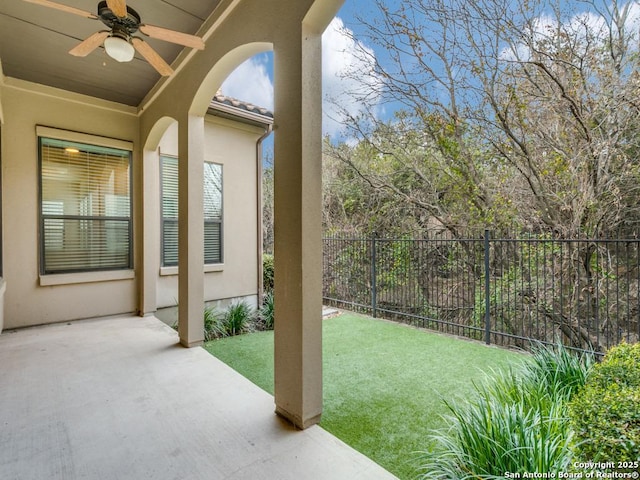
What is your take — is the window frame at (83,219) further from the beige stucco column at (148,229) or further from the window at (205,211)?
the window at (205,211)

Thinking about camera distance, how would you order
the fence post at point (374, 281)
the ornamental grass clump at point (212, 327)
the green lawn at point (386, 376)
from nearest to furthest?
1. the green lawn at point (386, 376)
2. the ornamental grass clump at point (212, 327)
3. the fence post at point (374, 281)

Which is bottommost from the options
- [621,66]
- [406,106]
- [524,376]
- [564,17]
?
[524,376]

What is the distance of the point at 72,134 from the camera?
186 inches

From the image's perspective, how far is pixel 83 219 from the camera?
4.88m

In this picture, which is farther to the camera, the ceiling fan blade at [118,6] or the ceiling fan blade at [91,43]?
the ceiling fan blade at [91,43]

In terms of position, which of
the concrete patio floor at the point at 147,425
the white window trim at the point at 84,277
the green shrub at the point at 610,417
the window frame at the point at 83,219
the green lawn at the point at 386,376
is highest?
the window frame at the point at 83,219

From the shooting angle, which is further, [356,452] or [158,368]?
[158,368]

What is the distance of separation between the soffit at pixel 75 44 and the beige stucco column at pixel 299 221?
1.51m

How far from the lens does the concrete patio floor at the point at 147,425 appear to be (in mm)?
1807

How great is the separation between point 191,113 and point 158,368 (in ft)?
9.34

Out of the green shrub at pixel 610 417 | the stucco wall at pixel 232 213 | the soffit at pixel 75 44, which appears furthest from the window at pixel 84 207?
the green shrub at pixel 610 417

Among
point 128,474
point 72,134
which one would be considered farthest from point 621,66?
point 72,134

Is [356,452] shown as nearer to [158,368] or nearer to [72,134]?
[158,368]

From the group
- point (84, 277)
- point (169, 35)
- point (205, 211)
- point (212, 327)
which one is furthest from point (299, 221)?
point (84, 277)
